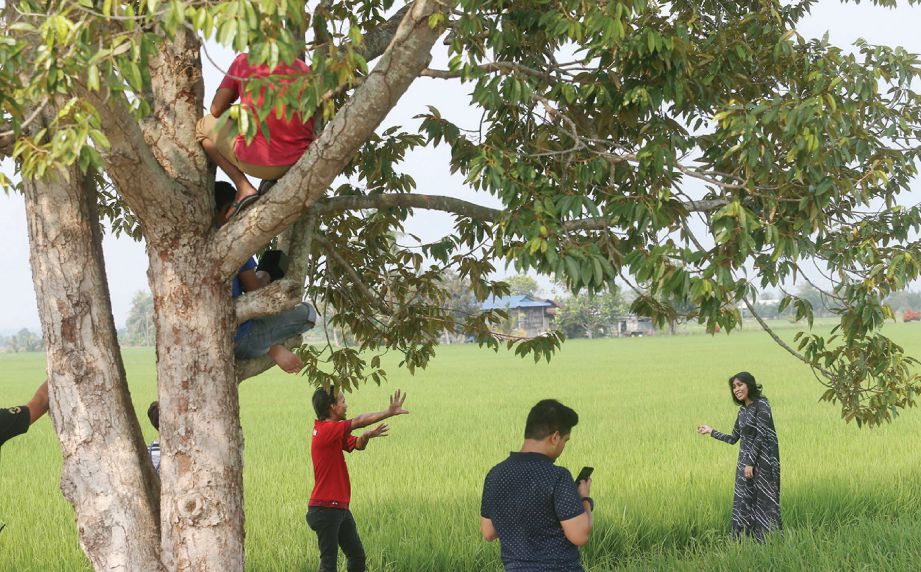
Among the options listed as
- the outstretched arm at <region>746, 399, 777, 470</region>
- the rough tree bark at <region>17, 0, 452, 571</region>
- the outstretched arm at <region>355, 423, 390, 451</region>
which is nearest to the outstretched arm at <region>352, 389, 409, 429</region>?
the outstretched arm at <region>355, 423, 390, 451</region>

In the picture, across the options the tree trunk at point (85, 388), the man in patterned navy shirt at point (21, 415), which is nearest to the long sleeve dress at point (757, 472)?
the tree trunk at point (85, 388)

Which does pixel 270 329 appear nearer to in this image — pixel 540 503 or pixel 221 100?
pixel 221 100

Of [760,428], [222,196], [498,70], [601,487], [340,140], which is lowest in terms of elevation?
[601,487]

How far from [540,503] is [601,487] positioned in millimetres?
7374

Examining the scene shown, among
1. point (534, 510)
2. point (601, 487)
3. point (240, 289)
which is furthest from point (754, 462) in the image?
point (240, 289)

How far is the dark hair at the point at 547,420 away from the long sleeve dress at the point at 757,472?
3.70m

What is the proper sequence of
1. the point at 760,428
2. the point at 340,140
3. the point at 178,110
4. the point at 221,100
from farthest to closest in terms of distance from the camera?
the point at 760,428
the point at 178,110
the point at 221,100
the point at 340,140

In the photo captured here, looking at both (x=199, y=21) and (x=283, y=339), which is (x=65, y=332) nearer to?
(x=283, y=339)

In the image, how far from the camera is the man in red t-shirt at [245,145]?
4.63 m

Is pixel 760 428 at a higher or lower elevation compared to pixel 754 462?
higher

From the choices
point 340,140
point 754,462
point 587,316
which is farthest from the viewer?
point 587,316

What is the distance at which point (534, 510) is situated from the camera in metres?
3.95

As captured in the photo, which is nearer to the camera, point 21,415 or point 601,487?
point 21,415

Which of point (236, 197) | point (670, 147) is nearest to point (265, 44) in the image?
point (236, 197)
